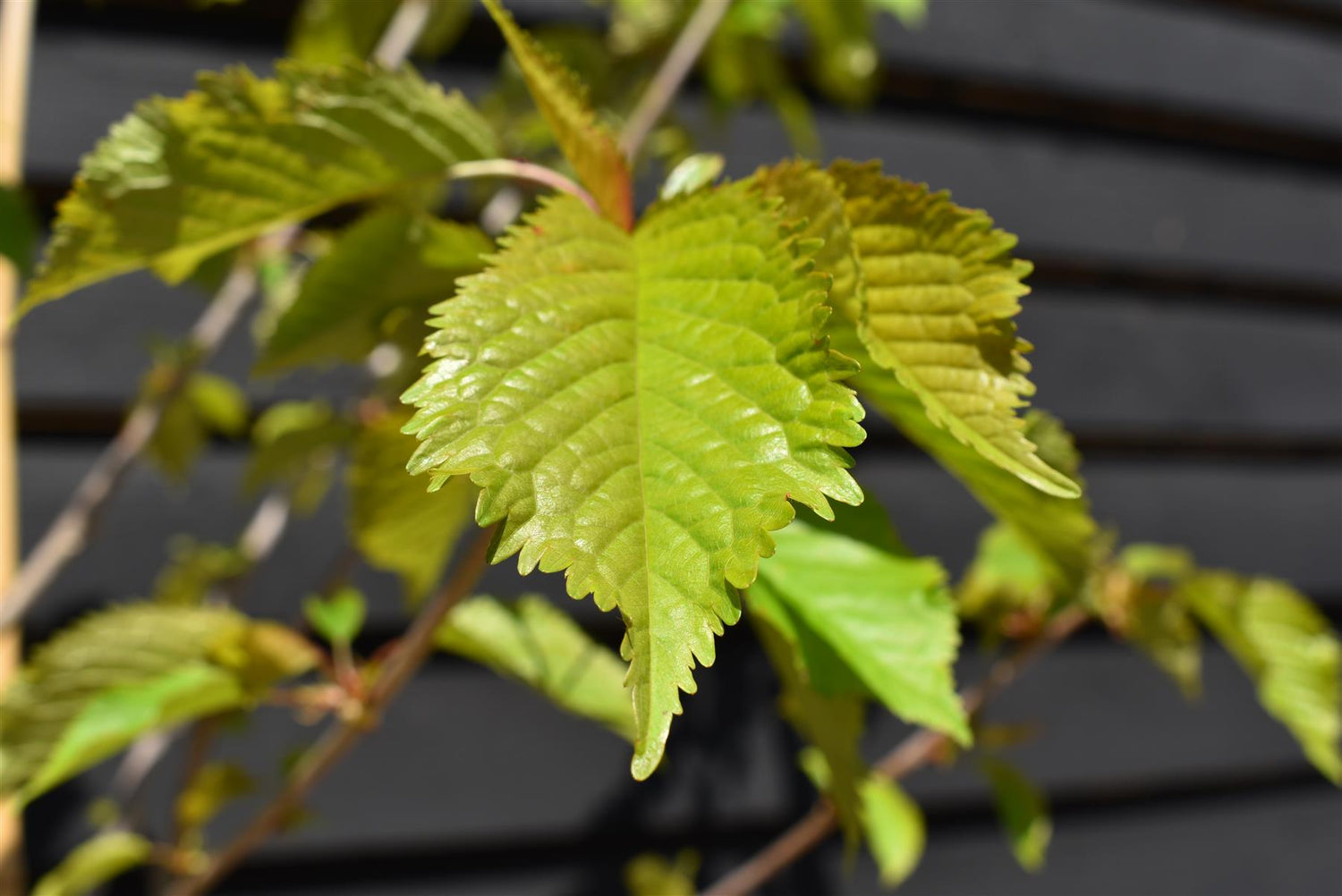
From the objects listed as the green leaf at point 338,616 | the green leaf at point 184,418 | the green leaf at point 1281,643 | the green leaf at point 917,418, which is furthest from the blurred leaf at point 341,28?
the green leaf at point 1281,643

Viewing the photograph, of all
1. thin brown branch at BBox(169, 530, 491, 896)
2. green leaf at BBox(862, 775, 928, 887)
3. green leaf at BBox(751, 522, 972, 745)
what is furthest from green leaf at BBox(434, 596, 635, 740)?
green leaf at BBox(862, 775, 928, 887)

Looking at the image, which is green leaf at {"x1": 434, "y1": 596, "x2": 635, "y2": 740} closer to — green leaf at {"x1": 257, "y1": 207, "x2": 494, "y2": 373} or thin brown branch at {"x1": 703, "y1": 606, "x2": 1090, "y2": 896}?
green leaf at {"x1": 257, "y1": 207, "x2": 494, "y2": 373}

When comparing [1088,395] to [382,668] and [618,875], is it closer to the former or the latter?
[618,875]

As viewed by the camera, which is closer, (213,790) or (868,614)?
(868,614)

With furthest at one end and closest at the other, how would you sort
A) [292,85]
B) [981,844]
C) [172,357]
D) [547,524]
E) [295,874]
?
[981,844]
[295,874]
[172,357]
[292,85]
[547,524]

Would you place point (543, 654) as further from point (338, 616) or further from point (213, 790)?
point (213, 790)

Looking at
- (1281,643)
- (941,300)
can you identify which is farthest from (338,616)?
(1281,643)

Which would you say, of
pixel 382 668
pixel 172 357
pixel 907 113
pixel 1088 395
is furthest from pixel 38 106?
pixel 1088 395
